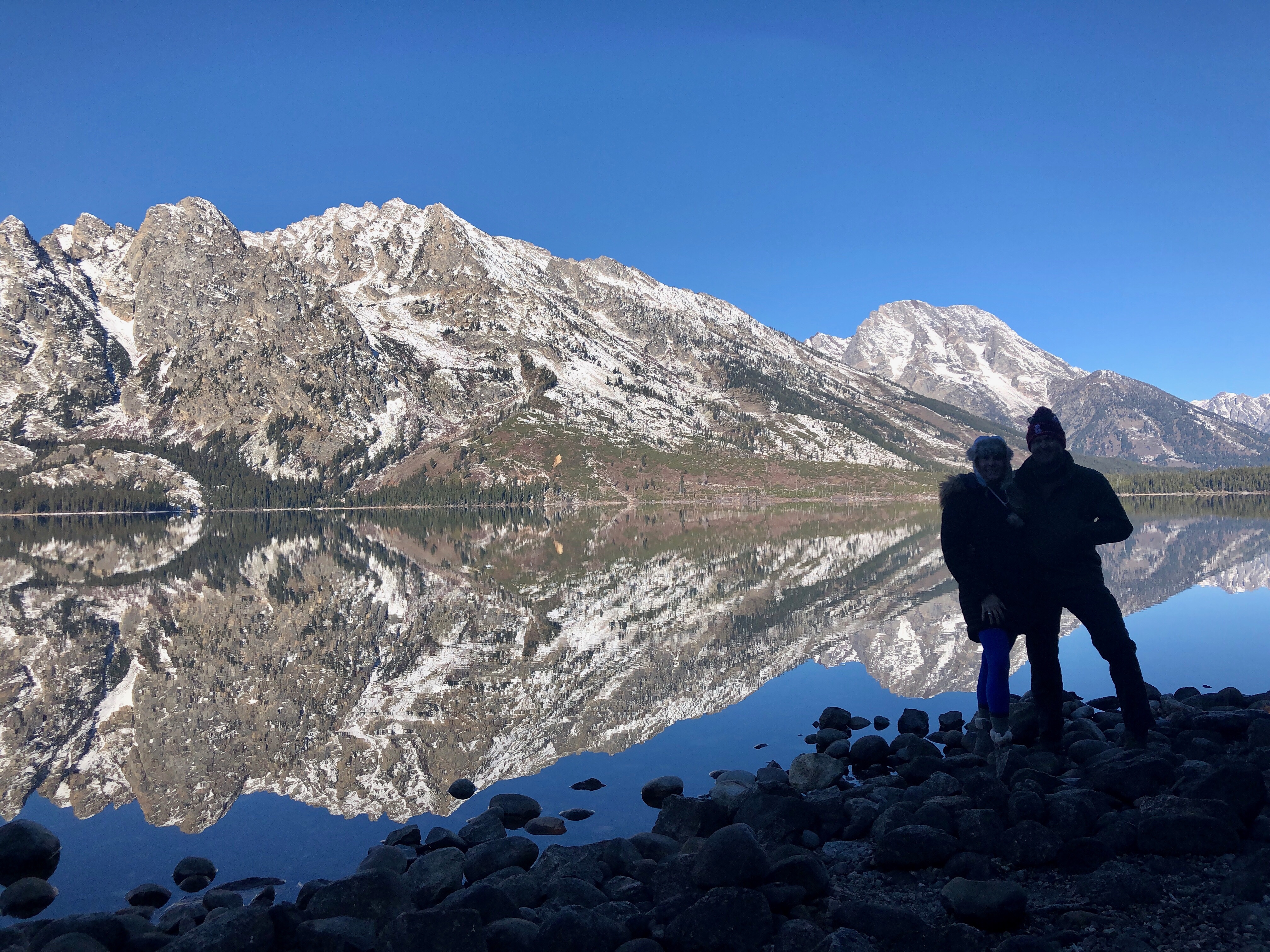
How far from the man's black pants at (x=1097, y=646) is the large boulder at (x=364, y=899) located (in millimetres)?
10419

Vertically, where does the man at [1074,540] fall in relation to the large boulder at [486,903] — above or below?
above

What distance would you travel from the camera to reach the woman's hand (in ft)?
38.0

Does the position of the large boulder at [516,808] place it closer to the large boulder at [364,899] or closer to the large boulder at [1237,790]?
the large boulder at [364,899]

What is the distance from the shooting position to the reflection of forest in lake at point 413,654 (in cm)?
1728

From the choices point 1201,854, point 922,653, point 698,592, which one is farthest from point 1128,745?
point 698,592

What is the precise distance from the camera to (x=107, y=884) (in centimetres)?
1205

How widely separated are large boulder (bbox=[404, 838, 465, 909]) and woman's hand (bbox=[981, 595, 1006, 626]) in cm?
795

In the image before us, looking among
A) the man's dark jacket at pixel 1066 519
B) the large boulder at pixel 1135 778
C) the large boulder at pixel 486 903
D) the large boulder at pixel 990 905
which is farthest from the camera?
the man's dark jacket at pixel 1066 519

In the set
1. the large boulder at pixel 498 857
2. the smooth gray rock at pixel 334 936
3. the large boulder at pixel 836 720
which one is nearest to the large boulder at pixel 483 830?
the large boulder at pixel 498 857

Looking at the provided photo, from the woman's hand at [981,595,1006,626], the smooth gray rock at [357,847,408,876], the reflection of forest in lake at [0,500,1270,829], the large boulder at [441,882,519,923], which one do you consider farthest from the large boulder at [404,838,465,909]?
the woman's hand at [981,595,1006,626]

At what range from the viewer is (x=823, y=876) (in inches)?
363

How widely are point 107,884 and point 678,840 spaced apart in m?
8.77

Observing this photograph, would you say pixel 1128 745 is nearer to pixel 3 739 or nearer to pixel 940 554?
pixel 3 739

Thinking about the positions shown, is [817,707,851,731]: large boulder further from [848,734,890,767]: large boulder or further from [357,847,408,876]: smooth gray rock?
[357,847,408,876]: smooth gray rock
